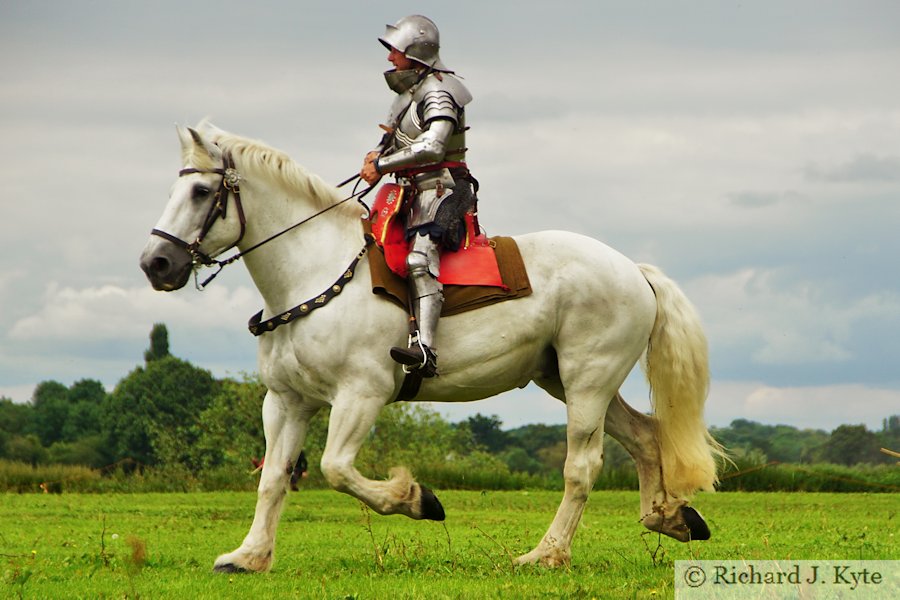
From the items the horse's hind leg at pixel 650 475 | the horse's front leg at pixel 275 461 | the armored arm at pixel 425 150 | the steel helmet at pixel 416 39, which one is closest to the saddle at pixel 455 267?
the armored arm at pixel 425 150

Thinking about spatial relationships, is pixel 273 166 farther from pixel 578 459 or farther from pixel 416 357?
pixel 578 459

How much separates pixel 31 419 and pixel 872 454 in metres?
59.8

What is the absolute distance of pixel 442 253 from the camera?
31.5ft

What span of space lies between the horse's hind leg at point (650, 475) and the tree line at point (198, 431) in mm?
33745

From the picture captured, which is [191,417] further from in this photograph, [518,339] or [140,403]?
[518,339]

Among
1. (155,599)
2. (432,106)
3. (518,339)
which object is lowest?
(155,599)

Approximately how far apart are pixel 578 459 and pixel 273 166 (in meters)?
3.47

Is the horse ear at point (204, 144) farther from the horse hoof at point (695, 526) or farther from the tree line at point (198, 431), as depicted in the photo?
the tree line at point (198, 431)

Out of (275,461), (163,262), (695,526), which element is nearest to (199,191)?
(163,262)

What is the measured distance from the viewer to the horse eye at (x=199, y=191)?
910cm

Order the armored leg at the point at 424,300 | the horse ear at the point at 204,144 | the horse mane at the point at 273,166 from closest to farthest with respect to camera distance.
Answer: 1. the armored leg at the point at 424,300
2. the horse ear at the point at 204,144
3. the horse mane at the point at 273,166

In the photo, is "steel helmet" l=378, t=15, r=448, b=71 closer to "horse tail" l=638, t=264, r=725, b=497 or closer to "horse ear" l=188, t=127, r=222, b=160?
"horse ear" l=188, t=127, r=222, b=160

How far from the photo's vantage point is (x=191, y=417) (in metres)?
66.9

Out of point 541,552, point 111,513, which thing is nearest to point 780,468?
point 111,513
